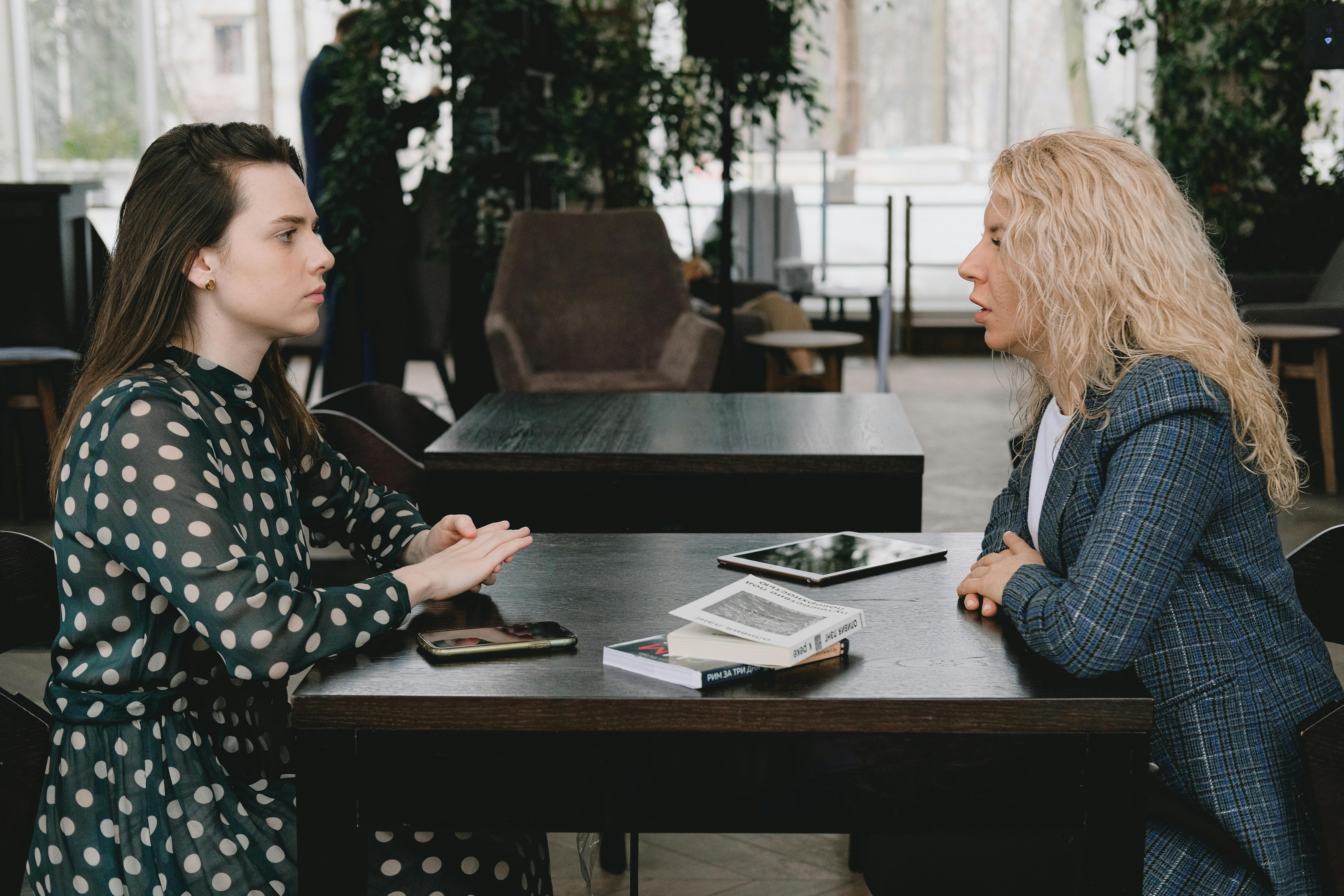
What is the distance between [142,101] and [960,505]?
828 cm

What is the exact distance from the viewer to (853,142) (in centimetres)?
1079

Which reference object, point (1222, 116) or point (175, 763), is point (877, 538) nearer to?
point (175, 763)

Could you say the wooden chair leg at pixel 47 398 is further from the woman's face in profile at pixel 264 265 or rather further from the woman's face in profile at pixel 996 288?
→ the woman's face in profile at pixel 996 288

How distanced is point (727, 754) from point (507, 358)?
346cm

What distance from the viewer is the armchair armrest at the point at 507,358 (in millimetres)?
4637

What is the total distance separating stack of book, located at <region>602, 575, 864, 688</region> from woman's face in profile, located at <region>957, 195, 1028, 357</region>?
0.42 metres

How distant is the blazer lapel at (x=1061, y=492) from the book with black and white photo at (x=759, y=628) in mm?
264

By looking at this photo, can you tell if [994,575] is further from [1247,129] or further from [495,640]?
[1247,129]

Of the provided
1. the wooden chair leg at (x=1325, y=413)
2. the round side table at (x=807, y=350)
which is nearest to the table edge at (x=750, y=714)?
the round side table at (x=807, y=350)

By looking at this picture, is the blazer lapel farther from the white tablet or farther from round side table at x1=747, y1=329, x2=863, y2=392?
round side table at x1=747, y1=329, x2=863, y2=392

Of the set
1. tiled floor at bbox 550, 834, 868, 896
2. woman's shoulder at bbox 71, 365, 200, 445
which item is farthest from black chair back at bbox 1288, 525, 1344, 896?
woman's shoulder at bbox 71, 365, 200, 445

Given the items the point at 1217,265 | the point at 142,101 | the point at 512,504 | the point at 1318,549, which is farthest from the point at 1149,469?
the point at 142,101

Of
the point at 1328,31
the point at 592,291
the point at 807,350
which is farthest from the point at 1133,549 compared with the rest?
the point at 807,350

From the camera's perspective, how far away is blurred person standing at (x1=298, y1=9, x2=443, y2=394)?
5.70m
